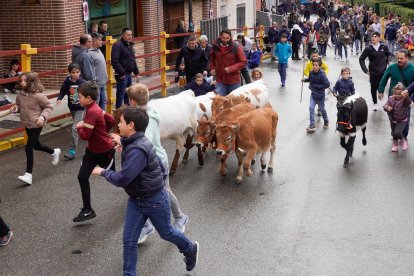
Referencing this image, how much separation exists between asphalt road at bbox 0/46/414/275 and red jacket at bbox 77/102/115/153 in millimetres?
1000

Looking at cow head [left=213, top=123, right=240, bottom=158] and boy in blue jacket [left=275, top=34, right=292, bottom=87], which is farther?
boy in blue jacket [left=275, top=34, right=292, bottom=87]

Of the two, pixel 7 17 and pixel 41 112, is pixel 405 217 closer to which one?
pixel 41 112

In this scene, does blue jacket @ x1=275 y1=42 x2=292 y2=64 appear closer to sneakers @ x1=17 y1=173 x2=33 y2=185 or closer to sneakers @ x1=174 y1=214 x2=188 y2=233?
sneakers @ x1=17 y1=173 x2=33 y2=185

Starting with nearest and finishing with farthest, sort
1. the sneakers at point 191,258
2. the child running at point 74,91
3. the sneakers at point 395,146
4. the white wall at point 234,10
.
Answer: the sneakers at point 191,258
the child running at point 74,91
the sneakers at point 395,146
the white wall at point 234,10

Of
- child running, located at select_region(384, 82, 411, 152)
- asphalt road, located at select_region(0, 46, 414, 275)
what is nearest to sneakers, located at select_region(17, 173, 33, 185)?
asphalt road, located at select_region(0, 46, 414, 275)

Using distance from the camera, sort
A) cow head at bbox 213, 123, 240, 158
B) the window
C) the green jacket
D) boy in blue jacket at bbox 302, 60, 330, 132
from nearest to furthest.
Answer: cow head at bbox 213, 123, 240, 158
the green jacket
boy in blue jacket at bbox 302, 60, 330, 132
the window

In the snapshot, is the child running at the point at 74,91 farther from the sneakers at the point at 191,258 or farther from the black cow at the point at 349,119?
the sneakers at the point at 191,258

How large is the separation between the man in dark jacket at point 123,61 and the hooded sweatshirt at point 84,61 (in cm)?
160

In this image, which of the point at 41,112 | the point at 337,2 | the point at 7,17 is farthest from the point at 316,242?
the point at 337,2

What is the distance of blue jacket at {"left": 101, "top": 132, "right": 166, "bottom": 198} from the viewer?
18.1ft

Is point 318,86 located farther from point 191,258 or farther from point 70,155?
point 191,258

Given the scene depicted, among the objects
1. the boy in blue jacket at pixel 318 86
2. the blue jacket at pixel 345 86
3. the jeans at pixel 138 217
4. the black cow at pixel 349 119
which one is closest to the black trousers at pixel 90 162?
the jeans at pixel 138 217

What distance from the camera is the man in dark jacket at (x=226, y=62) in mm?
12298

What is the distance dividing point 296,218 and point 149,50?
578 inches
